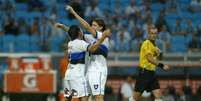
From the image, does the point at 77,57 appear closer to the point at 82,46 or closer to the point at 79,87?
the point at 82,46

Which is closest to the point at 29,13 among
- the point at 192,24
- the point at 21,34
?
the point at 21,34

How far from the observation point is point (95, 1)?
86.7 feet

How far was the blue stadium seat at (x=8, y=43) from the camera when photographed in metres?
23.5

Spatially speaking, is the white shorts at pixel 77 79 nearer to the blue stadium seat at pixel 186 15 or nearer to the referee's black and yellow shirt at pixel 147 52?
the referee's black and yellow shirt at pixel 147 52

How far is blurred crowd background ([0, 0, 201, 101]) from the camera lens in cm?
2297

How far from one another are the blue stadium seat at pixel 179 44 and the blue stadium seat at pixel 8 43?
559 cm

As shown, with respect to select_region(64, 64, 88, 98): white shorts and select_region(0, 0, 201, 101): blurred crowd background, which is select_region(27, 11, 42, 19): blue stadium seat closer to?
select_region(0, 0, 201, 101): blurred crowd background

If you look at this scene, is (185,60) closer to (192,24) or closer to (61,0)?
(192,24)

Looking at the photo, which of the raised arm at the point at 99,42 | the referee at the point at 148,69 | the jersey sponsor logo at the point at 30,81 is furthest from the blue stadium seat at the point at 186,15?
the raised arm at the point at 99,42

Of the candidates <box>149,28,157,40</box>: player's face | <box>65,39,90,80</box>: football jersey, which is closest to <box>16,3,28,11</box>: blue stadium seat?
<box>149,28,157,40</box>: player's face

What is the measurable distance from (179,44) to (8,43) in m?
6.08

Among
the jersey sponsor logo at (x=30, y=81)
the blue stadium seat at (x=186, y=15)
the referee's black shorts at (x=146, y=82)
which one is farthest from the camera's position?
the blue stadium seat at (x=186, y=15)

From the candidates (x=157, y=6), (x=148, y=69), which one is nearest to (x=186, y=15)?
(x=157, y=6)

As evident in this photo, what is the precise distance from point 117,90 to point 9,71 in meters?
3.66
